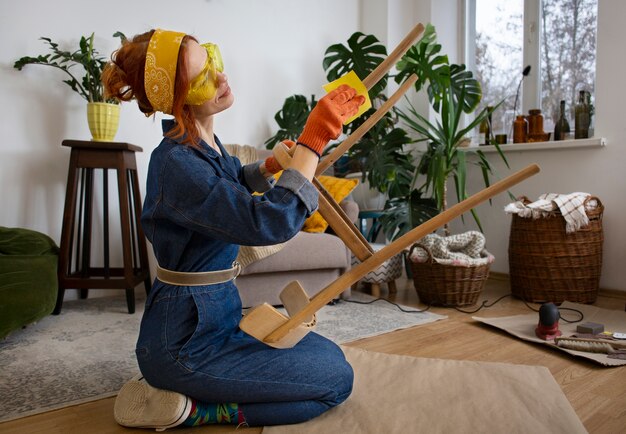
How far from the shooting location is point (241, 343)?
1.38 metres

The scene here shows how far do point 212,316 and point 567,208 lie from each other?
219 cm

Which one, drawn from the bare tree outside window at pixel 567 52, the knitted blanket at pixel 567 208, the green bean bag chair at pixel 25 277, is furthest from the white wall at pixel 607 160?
the green bean bag chair at pixel 25 277

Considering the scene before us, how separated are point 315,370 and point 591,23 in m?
3.09

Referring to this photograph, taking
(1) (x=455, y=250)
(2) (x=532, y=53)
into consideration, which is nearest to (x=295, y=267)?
(1) (x=455, y=250)

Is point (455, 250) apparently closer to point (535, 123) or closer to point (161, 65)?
point (535, 123)

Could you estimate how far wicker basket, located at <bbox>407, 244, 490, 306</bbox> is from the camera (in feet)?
9.18

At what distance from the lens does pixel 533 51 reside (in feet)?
12.1

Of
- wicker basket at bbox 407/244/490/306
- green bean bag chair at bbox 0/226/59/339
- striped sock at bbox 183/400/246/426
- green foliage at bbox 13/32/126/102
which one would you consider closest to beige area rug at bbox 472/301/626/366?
wicker basket at bbox 407/244/490/306

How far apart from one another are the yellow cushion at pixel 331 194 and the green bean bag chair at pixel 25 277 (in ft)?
4.28

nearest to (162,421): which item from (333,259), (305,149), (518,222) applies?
(305,149)

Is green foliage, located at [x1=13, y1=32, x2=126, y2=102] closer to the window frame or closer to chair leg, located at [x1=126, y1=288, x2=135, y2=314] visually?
chair leg, located at [x1=126, y1=288, x2=135, y2=314]

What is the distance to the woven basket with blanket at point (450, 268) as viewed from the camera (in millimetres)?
2799

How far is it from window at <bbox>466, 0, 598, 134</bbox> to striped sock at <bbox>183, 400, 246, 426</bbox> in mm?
2802

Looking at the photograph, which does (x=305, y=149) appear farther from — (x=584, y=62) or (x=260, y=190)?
(x=584, y=62)
